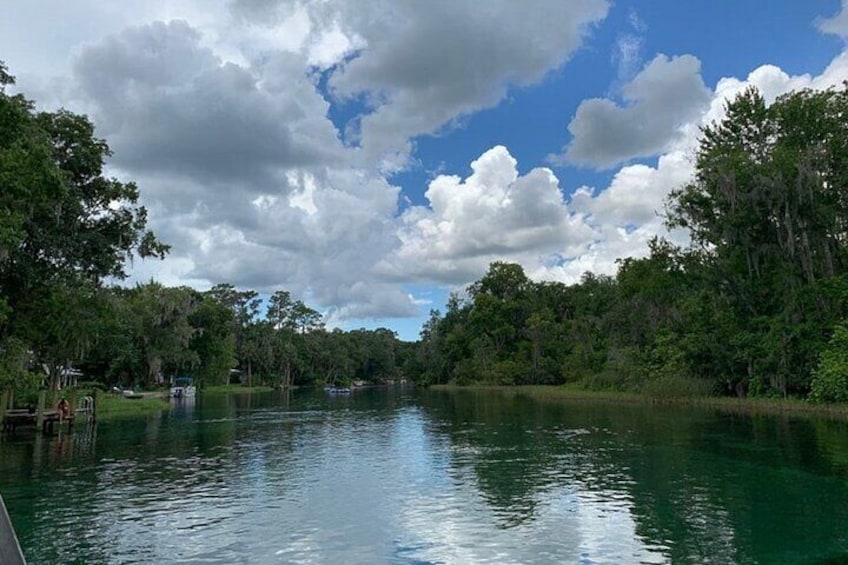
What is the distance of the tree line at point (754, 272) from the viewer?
37219 mm

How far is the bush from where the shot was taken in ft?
106

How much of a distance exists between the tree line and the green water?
9880 millimetres

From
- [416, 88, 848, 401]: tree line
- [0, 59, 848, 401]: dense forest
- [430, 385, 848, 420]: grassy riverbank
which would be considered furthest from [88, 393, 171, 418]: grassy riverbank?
[416, 88, 848, 401]: tree line

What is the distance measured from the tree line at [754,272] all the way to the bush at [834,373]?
6cm

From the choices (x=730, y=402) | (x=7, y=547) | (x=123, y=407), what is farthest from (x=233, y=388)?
(x=7, y=547)

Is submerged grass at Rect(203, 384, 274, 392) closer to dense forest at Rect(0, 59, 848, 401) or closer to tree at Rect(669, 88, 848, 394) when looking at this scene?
dense forest at Rect(0, 59, 848, 401)

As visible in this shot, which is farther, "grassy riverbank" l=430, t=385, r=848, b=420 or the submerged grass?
the submerged grass

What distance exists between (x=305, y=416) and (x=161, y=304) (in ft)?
93.3

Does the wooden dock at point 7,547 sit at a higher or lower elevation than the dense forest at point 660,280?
lower

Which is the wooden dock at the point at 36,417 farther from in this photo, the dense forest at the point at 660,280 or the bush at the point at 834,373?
the bush at the point at 834,373

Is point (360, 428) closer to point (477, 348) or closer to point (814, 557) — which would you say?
point (814, 557)

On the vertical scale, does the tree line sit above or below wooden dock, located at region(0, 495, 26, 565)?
above

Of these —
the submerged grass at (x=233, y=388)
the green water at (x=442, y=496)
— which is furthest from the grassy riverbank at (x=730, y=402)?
the submerged grass at (x=233, y=388)

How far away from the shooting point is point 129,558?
11.0 metres
